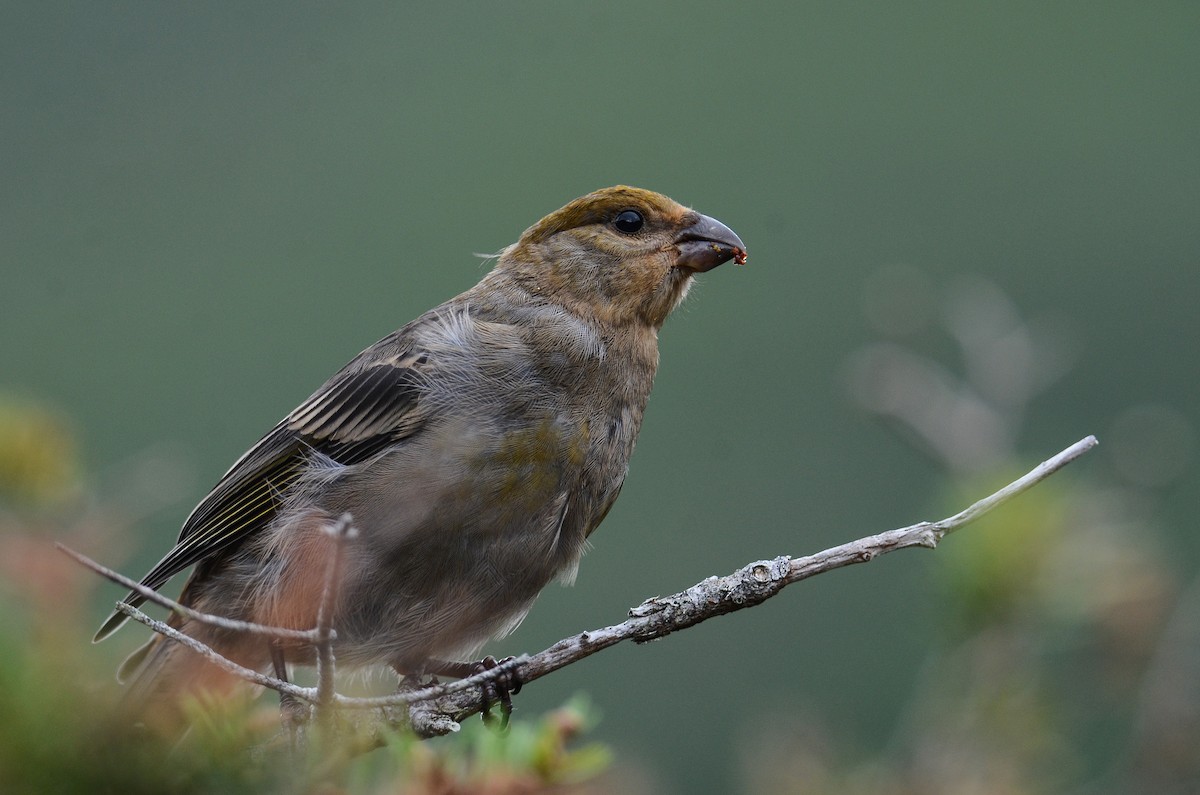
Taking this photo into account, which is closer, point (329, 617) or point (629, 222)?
point (329, 617)

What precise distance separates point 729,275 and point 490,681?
19.0m

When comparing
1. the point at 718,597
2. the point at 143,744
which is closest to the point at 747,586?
the point at 718,597

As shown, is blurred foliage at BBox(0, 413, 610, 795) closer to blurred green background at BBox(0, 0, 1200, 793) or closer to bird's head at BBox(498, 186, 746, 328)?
blurred green background at BBox(0, 0, 1200, 793)

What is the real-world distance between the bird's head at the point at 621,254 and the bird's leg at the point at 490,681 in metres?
1.37

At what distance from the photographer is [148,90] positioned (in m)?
34.0

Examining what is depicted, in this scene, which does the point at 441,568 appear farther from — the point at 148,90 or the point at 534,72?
→ the point at 148,90

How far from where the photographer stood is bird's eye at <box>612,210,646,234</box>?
5.26 meters

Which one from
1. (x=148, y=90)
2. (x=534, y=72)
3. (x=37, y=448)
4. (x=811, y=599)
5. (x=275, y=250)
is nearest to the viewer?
(x=37, y=448)

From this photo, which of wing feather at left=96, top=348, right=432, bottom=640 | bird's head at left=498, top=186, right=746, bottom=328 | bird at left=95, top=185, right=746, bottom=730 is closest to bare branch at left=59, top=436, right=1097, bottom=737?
bird at left=95, top=185, right=746, bottom=730

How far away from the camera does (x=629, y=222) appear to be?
17.3 ft

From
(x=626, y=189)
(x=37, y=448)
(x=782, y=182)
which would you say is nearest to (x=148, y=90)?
(x=782, y=182)

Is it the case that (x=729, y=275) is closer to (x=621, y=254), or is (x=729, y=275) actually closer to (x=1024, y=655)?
(x=621, y=254)

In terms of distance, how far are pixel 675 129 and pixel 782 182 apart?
3.17m

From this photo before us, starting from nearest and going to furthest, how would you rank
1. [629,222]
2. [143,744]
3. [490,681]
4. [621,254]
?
[143,744] → [490,681] → [621,254] → [629,222]
